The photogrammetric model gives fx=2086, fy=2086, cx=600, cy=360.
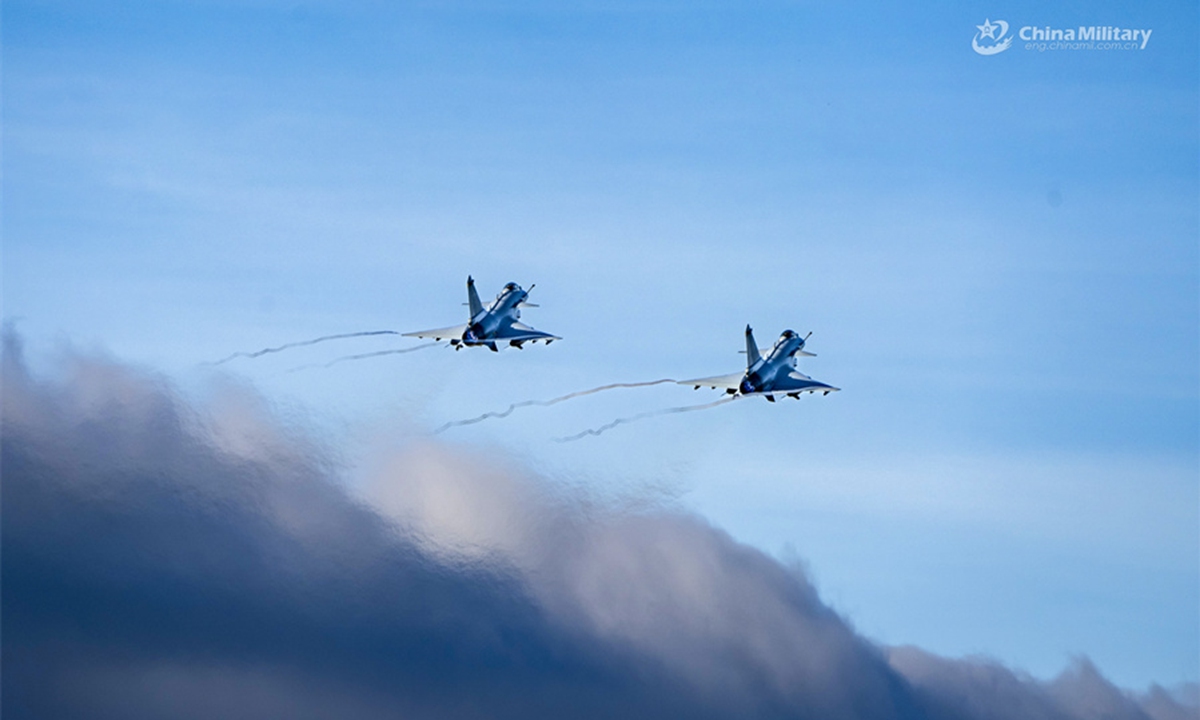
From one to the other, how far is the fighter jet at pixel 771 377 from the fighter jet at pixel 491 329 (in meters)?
11.0

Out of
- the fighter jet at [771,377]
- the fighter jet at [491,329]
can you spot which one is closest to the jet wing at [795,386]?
the fighter jet at [771,377]

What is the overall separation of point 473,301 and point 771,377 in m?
18.7

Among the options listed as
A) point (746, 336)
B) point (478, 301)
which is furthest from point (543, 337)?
point (746, 336)

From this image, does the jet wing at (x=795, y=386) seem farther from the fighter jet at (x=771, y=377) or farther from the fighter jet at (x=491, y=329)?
the fighter jet at (x=491, y=329)

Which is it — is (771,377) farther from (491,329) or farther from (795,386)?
(491,329)

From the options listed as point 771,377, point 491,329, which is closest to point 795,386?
point 771,377

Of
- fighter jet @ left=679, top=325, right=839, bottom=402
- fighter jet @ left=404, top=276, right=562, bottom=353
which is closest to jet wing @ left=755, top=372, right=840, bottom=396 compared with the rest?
fighter jet @ left=679, top=325, right=839, bottom=402

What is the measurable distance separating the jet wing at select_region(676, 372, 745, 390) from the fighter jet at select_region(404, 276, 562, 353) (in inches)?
Result: 382

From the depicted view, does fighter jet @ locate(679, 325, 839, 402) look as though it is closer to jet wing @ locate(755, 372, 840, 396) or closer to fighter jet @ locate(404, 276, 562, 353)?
jet wing @ locate(755, 372, 840, 396)

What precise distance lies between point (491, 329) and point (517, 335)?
173cm

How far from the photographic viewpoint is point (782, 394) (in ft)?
385

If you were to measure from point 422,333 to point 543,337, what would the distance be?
723 cm

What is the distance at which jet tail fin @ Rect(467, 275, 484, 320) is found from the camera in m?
122

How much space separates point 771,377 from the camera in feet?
382
